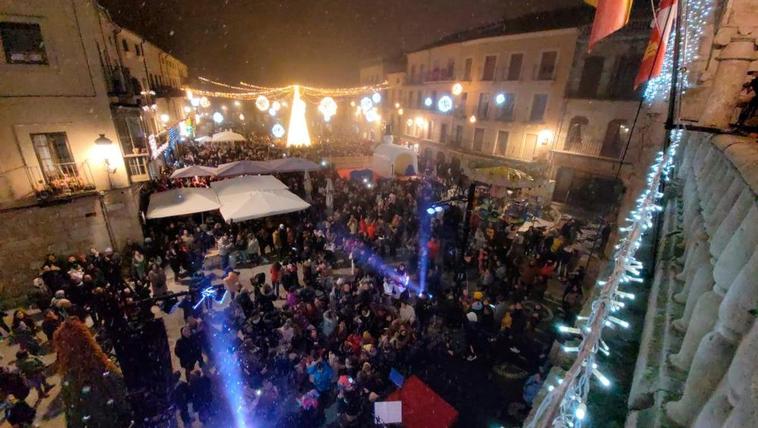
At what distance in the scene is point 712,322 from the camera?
1836 millimetres

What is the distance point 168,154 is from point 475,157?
23.7m

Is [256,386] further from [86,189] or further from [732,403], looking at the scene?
[86,189]

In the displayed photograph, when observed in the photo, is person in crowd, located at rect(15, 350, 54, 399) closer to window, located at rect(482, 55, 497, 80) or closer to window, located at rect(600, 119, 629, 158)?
window, located at rect(600, 119, 629, 158)

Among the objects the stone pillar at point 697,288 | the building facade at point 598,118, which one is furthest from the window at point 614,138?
the stone pillar at point 697,288

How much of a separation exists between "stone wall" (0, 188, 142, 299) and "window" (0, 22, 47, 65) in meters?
4.76

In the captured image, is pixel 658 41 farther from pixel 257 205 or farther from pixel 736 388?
pixel 257 205

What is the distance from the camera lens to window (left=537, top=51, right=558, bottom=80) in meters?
22.6

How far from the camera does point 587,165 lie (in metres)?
21.5

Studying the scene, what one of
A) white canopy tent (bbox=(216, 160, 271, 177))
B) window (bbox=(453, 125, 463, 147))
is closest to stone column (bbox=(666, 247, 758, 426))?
white canopy tent (bbox=(216, 160, 271, 177))

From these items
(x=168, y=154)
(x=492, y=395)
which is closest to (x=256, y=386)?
(x=492, y=395)

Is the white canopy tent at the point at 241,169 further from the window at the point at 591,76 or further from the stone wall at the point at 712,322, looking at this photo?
the window at the point at 591,76

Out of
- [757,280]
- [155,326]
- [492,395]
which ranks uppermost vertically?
[757,280]

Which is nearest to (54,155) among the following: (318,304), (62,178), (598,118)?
(62,178)

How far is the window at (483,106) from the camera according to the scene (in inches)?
1087
